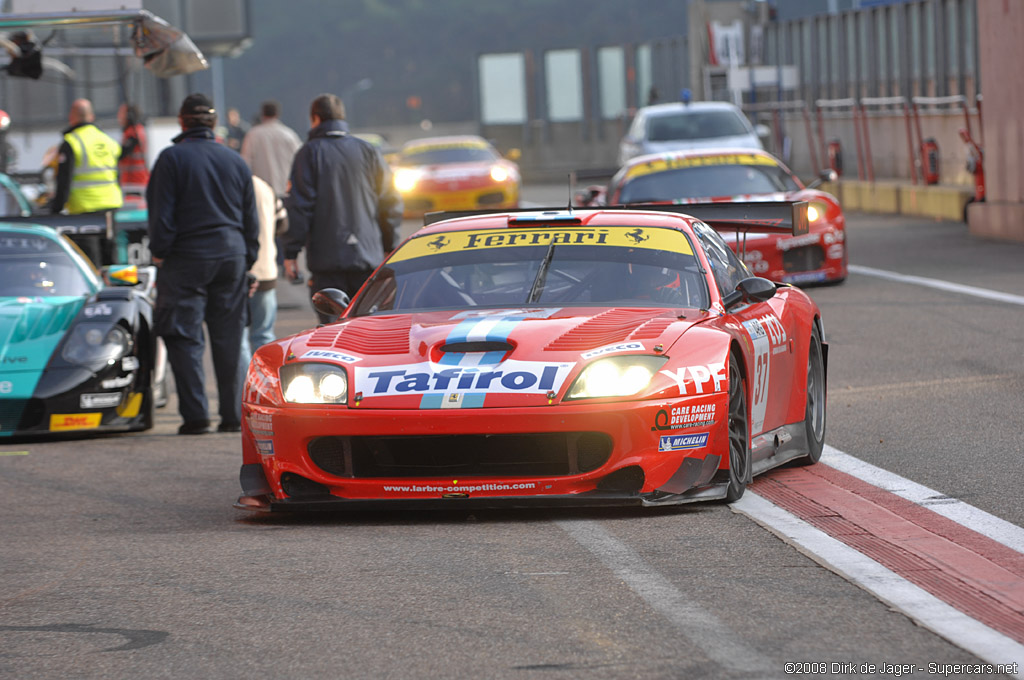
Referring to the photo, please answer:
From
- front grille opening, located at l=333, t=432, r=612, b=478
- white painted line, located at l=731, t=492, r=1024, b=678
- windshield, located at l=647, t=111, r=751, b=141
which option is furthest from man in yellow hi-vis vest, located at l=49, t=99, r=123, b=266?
windshield, located at l=647, t=111, r=751, b=141

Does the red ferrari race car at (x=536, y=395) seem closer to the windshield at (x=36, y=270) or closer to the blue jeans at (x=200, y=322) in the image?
the blue jeans at (x=200, y=322)

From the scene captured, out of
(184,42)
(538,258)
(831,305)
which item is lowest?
(831,305)

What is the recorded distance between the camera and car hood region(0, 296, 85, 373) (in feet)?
31.1

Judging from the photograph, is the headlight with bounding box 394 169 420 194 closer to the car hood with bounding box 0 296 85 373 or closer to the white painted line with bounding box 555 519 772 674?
the car hood with bounding box 0 296 85 373

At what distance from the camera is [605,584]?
5215 millimetres

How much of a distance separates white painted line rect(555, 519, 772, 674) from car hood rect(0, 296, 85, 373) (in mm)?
4264

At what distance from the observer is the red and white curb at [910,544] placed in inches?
184

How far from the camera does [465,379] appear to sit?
6.32 meters

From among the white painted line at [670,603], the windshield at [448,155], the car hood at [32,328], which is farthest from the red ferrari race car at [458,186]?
the white painted line at [670,603]

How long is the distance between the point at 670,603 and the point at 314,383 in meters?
2.07

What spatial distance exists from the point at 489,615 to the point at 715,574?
808mm

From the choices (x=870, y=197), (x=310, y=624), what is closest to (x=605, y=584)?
(x=310, y=624)

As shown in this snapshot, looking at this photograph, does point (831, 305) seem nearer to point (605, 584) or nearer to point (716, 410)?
point (716, 410)

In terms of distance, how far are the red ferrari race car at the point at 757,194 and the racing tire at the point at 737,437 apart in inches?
335
